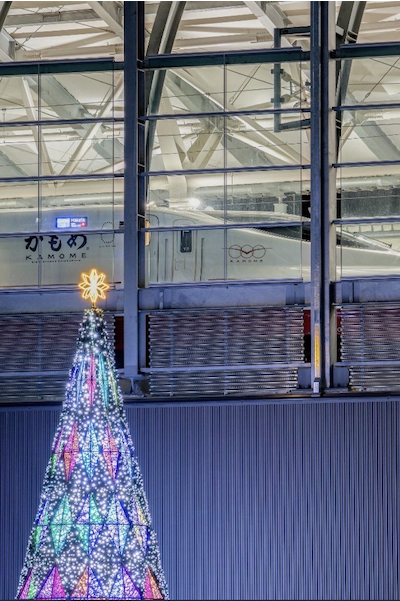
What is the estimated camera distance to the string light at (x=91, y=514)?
41.7 ft

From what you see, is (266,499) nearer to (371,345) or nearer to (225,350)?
(225,350)

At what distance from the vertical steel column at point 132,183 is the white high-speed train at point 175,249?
0.44m

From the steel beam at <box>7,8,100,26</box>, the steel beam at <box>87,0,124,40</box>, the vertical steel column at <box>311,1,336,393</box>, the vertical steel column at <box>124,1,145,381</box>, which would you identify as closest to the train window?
the vertical steel column at <box>124,1,145,381</box>

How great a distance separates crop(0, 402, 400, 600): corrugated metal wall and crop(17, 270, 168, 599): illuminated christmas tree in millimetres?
5533

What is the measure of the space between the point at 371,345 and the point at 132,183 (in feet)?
15.5

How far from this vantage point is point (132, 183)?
64.6ft

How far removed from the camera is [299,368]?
1934cm

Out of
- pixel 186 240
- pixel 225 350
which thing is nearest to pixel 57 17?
pixel 186 240

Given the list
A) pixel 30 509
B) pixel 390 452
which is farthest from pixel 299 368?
pixel 30 509

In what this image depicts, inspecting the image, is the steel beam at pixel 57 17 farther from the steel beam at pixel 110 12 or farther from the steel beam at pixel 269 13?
the steel beam at pixel 269 13

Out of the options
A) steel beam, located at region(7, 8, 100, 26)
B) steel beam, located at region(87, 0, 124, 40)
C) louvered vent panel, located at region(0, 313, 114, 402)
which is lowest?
louvered vent panel, located at region(0, 313, 114, 402)

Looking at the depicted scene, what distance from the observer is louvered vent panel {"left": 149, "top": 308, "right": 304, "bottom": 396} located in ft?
63.7

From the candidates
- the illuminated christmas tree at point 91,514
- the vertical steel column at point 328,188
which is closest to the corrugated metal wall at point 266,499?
the vertical steel column at point 328,188

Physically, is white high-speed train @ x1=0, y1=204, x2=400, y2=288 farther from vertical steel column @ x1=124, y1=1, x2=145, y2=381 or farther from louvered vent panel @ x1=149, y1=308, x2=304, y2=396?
louvered vent panel @ x1=149, y1=308, x2=304, y2=396
